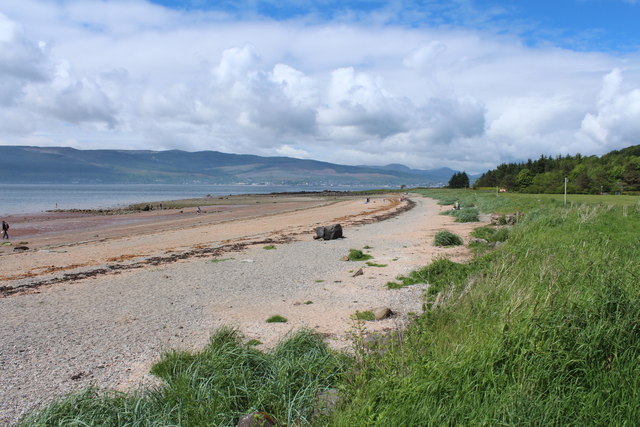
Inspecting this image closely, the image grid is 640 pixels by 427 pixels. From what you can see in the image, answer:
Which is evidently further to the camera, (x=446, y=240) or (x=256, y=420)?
(x=446, y=240)

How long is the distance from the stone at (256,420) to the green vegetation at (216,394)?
0.12m

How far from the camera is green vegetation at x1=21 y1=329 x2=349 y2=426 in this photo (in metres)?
4.30

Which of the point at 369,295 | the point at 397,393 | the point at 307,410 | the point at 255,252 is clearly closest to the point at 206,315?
the point at 369,295

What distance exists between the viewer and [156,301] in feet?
33.2

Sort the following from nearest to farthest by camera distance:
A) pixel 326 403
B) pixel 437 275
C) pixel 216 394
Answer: pixel 326 403 < pixel 216 394 < pixel 437 275

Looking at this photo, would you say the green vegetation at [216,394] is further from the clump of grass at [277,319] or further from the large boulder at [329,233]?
the large boulder at [329,233]

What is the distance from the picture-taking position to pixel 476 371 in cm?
407

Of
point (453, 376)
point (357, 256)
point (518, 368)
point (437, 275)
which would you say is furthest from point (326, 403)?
point (357, 256)

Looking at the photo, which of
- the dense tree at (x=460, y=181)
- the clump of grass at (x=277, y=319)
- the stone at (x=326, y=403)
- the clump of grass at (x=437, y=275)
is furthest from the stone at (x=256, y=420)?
the dense tree at (x=460, y=181)

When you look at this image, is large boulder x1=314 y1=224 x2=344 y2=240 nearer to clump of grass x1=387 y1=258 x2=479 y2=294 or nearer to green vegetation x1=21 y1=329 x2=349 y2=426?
clump of grass x1=387 y1=258 x2=479 y2=294

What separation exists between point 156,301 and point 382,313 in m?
5.40

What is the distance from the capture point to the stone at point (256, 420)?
155 inches

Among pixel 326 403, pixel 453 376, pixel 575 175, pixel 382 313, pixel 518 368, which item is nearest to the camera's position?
pixel 453 376

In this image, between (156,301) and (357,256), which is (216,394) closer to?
(156,301)
